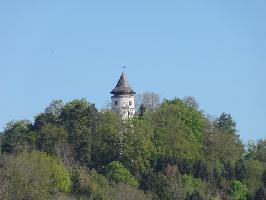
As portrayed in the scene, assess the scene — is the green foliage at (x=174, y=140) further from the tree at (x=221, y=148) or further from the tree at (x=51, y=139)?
the tree at (x=51, y=139)

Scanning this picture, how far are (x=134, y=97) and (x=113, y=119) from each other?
8.08 m

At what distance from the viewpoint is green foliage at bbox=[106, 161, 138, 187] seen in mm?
71938

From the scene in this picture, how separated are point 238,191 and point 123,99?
1428cm

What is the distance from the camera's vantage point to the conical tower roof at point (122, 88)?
8450cm

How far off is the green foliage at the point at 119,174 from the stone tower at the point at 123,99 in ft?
28.9

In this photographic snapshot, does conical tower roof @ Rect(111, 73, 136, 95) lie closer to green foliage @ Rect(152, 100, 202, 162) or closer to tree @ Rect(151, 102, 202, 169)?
tree @ Rect(151, 102, 202, 169)

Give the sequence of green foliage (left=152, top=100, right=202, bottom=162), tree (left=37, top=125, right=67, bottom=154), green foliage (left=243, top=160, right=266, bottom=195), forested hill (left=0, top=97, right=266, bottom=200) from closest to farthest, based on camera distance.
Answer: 1. forested hill (left=0, top=97, right=266, bottom=200)
2. green foliage (left=243, top=160, right=266, bottom=195)
3. tree (left=37, top=125, right=67, bottom=154)
4. green foliage (left=152, top=100, right=202, bottom=162)

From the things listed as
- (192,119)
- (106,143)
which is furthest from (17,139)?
(192,119)

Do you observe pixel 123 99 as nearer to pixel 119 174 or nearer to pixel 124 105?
pixel 124 105

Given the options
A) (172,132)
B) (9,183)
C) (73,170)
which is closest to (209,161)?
(172,132)

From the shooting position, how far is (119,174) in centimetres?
7256

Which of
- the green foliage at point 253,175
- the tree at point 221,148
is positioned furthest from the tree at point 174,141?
the green foliage at point 253,175

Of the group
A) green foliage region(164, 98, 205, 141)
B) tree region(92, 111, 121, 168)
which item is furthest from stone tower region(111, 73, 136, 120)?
tree region(92, 111, 121, 168)

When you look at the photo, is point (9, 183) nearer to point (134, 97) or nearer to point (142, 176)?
point (142, 176)
